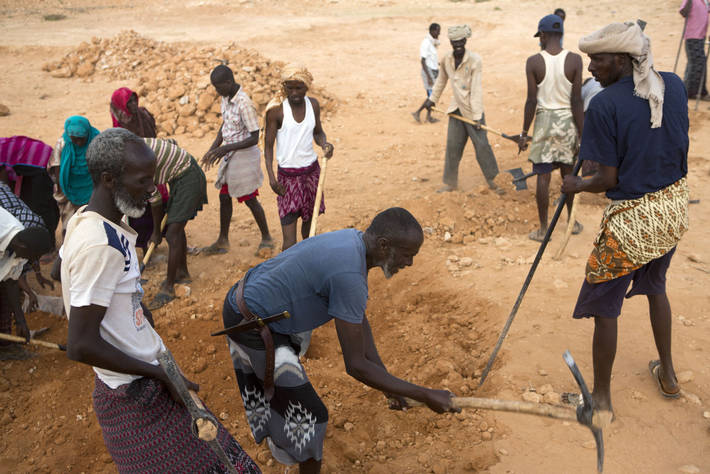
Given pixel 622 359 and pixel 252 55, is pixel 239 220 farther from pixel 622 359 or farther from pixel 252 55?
pixel 252 55

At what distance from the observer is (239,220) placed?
6305mm

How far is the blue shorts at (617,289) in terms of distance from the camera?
2762 mm

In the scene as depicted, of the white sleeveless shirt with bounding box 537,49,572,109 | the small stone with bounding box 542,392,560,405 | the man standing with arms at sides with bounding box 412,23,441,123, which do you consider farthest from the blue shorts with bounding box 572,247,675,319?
the man standing with arms at sides with bounding box 412,23,441,123

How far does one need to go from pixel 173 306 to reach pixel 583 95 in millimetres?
4115

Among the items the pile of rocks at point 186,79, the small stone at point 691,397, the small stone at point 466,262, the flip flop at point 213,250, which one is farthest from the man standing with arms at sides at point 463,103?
the pile of rocks at point 186,79

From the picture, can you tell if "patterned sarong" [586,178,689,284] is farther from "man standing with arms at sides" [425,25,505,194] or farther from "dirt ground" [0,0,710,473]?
"man standing with arms at sides" [425,25,505,194]

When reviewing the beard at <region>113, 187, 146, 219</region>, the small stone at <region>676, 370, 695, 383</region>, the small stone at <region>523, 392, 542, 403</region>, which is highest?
the beard at <region>113, 187, 146, 219</region>

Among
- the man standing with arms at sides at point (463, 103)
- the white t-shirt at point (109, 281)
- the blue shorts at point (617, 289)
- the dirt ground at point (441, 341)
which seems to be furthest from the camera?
the man standing with arms at sides at point (463, 103)

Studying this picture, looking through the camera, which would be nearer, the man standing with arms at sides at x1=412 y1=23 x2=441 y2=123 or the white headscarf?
the white headscarf

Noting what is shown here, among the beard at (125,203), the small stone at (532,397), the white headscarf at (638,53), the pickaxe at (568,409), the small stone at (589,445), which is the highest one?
the white headscarf at (638,53)

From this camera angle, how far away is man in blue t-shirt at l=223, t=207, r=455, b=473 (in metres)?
2.20

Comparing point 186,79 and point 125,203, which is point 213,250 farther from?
point 186,79

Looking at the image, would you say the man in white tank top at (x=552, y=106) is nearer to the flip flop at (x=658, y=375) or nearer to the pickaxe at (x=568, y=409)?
the flip flop at (x=658, y=375)

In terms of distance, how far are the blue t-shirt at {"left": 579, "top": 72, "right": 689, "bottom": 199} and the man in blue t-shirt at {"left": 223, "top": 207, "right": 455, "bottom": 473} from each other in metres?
1.05
